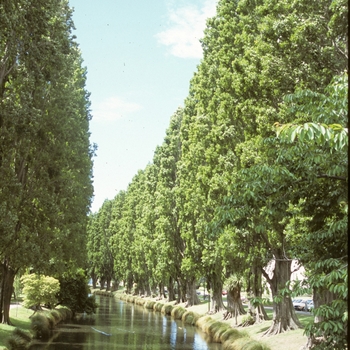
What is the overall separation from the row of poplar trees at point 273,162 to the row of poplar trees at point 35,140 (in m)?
7.49

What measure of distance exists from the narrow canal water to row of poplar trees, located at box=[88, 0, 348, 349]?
12.6 feet

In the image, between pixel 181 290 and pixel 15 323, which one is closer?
pixel 15 323

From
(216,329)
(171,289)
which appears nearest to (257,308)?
(216,329)

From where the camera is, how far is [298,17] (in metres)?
17.1

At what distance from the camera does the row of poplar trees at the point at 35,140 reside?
62.8 feet

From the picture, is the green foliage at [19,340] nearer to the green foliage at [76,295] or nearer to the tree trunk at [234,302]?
the tree trunk at [234,302]

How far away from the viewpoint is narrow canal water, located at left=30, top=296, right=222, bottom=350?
92.4 feet

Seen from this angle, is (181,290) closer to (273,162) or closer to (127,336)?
(127,336)

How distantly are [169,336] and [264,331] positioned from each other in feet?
31.1

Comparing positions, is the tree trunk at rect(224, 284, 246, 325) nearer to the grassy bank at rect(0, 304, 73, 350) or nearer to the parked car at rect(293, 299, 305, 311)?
the grassy bank at rect(0, 304, 73, 350)

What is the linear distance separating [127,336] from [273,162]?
67.8ft

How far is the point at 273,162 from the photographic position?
1697cm

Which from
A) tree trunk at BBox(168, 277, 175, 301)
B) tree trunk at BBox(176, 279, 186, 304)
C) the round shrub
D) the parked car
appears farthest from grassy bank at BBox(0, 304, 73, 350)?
the parked car

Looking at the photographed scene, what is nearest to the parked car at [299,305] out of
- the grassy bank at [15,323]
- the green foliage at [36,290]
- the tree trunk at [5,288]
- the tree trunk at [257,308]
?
the tree trunk at [257,308]
